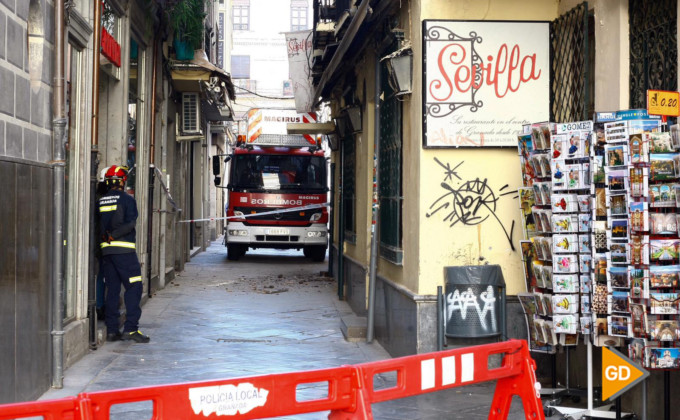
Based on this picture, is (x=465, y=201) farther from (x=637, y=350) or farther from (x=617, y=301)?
(x=637, y=350)

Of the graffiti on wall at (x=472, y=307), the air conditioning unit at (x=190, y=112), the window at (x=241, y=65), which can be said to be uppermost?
the window at (x=241, y=65)

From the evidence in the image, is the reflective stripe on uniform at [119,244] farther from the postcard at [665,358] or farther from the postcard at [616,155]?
the postcard at [665,358]

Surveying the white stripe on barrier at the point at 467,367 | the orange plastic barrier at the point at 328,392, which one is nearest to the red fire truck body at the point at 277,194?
the orange plastic barrier at the point at 328,392

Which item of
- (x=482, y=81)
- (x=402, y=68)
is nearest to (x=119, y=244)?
(x=402, y=68)

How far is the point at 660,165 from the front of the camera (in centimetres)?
617

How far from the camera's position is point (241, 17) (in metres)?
59.7

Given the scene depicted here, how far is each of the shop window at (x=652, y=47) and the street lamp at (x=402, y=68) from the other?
2132 mm

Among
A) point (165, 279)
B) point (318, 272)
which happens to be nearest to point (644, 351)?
point (165, 279)

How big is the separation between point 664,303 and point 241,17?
55.5 m

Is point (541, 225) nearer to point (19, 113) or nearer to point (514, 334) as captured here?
point (514, 334)

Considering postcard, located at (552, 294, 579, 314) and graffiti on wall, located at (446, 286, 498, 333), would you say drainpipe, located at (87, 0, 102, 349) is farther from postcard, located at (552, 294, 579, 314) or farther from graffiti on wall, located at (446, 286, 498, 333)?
postcard, located at (552, 294, 579, 314)

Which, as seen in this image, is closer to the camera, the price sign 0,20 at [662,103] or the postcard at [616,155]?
the price sign 0,20 at [662,103]

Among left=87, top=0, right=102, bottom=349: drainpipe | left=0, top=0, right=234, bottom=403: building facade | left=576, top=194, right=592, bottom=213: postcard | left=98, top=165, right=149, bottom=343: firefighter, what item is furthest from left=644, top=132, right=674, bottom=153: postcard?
left=98, top=165, right=149, bottom=343: firefighter

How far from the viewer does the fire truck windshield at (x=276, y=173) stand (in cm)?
2311
